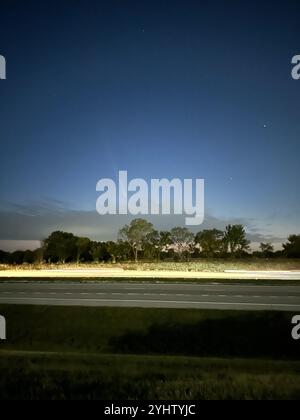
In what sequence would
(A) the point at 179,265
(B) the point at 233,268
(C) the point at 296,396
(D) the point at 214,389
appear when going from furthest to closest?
(A) the point at 179,265 < (B) the point at 233,268 < (D) the point at 214,389 < (C) the point at 296,396

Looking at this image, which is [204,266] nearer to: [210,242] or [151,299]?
[210,242]

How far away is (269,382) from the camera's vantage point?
18.4ft

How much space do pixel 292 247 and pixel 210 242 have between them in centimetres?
758

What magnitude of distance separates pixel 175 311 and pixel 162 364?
5028mm

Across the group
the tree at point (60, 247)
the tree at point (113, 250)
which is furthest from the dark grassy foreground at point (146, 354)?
the tree at point (60, 247)

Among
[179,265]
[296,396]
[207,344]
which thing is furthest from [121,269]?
[296,396]

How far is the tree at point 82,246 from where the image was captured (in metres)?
Result: 42.6

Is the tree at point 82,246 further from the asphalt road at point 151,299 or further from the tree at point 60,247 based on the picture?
the asphalt road at point 151,299

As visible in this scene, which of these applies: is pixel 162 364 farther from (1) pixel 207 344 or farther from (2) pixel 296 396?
(1) pixel 207 344

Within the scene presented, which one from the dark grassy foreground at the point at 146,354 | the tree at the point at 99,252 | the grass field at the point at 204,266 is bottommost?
the dark grassy foreground at the point at 146,354

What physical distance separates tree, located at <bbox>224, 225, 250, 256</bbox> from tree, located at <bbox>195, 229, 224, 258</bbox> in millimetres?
1091

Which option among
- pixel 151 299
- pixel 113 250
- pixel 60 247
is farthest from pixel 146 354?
pixel 60 247

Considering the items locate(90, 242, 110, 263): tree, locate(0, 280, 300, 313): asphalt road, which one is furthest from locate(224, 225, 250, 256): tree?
locate(0, 280, 300, 313): asphalt road

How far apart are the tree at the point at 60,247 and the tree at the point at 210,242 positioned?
40.0ft
